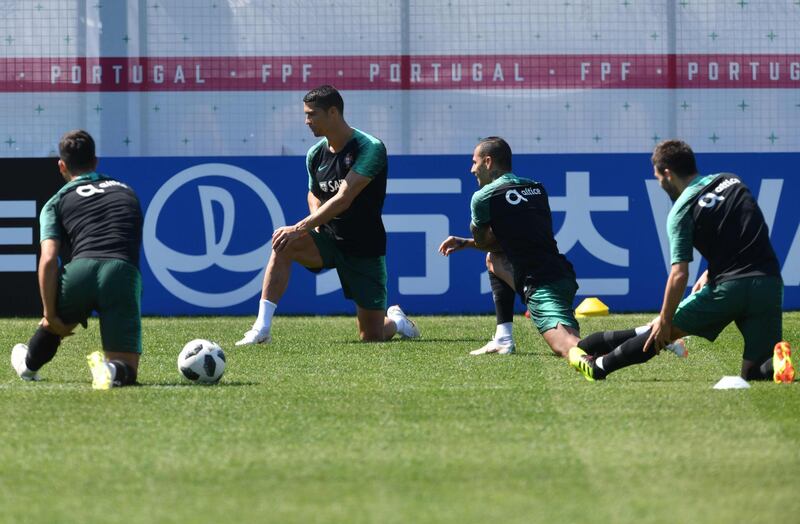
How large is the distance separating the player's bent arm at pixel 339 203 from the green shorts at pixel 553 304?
1960mm

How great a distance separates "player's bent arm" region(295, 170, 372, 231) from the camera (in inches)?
390

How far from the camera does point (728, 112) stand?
47.8 feet

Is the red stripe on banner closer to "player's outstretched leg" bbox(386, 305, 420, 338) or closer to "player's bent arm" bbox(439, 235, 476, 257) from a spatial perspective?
"player's outstretched leg" bbox(386, 305, 420, 338)

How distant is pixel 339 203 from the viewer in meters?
9.95

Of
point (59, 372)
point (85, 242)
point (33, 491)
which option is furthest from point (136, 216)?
point (33, 491)

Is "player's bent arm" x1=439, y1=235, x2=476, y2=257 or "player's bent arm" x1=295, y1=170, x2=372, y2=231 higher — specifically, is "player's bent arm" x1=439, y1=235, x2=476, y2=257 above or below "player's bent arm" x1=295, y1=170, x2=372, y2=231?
below

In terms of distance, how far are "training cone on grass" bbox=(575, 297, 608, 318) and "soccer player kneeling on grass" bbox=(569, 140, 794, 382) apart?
5.08 meters

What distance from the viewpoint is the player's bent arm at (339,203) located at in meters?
9.91

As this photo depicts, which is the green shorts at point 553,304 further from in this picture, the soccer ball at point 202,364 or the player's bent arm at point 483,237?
the soccer ball at point 202,364

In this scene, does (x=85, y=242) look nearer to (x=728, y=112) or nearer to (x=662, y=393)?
(x=662, y=393)

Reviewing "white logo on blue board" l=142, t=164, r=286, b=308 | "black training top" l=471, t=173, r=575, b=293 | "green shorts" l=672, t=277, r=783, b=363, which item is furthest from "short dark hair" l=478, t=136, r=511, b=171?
"white logo on blue board" l=142, t=164, r=286, b=308

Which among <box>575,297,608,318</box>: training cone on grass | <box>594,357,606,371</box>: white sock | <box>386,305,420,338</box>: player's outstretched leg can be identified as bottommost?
<box>575,297,608,318</box>: training cone on grass

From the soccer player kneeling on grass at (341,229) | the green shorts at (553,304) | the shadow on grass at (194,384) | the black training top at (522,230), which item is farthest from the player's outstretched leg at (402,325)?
the shadow on grass at (194,384)

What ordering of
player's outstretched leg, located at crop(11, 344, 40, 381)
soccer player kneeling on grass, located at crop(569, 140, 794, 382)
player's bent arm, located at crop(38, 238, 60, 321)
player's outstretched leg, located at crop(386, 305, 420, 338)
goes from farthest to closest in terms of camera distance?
player's outstretched leg, located at crop(386, 305, 420, 338), player's outstretched leg, located at crop(11, 344, 40, 381), soccer player kneeling on grass, located at crop(569, 140, 794, 382), player's bent arm, located at crop(38, 238, 60, 321)
